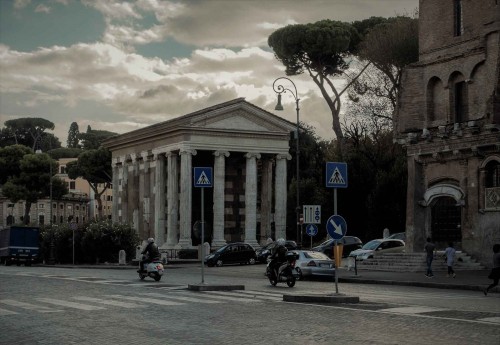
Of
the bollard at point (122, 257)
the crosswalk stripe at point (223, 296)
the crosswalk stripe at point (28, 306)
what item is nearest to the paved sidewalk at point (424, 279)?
the crosswalk stripe at point (223, 296)

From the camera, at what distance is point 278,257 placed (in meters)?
29.3

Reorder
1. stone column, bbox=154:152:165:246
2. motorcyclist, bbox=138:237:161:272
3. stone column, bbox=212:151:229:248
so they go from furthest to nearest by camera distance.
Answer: stone column, bbox=154:152:165:246, stone column, bbox=212:151:229:248, motorcyclist, bbox=138:237:161:272

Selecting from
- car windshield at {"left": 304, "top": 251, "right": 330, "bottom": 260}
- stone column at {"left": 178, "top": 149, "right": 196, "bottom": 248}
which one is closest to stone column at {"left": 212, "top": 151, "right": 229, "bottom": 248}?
stone column at {"left": 178, "top": 149, "right": 196, "bottom": 248}

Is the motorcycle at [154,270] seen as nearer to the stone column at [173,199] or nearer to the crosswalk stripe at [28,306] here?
the crosswalk stripe at [28,306]

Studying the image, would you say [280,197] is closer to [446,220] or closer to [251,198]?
[251,198]

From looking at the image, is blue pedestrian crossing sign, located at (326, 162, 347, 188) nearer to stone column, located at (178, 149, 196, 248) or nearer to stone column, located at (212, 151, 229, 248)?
stone column, located at (178, 149, 196, 248)

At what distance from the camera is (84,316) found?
57.5 ft

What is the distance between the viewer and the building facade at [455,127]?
37.8m

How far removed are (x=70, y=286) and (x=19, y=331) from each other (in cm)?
1417

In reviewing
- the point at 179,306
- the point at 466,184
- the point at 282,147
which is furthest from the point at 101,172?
the point at 179,306

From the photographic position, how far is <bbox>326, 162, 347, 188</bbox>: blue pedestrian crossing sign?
2277 centimetres

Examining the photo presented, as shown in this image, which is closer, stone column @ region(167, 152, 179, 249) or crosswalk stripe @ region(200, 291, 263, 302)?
crosswalk stripe @ region(200, 291, 263, 302)

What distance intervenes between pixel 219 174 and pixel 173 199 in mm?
4289

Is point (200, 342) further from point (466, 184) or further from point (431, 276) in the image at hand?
point (466, 184)
